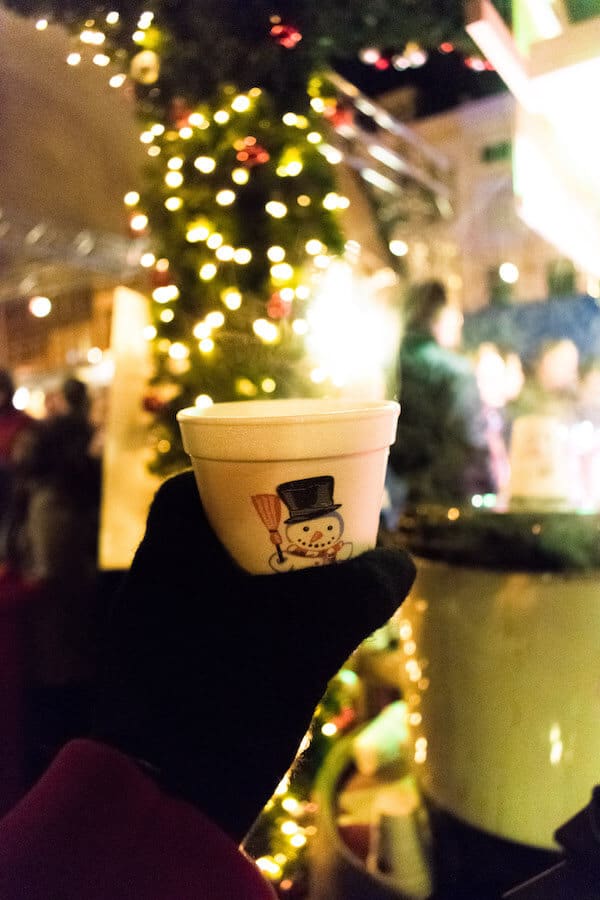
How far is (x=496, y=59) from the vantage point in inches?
41.9

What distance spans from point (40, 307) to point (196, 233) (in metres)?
1.59

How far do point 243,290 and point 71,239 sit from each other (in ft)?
4.52

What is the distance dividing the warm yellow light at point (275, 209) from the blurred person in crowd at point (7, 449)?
1.37m

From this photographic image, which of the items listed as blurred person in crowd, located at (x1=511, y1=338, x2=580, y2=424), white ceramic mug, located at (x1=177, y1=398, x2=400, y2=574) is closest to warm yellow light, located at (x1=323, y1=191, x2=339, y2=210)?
white ceramic mug, located at (x1=177, y1=398, x2=400, y2=574)

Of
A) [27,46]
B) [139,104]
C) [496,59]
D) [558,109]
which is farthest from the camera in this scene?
[27,46]

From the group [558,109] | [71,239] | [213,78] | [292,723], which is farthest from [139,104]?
[292,723]

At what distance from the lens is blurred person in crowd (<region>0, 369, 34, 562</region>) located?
2.21 metres

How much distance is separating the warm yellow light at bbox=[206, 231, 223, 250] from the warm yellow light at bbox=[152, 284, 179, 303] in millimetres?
148

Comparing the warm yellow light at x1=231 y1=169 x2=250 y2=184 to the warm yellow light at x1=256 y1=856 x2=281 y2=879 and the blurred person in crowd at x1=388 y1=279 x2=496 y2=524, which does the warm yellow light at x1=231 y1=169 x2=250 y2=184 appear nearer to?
the blurred person in crowd at x1=388 y1=279 x2=496 y2=524

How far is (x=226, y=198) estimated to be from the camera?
57.7 inches

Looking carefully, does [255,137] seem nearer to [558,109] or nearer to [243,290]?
[243,290]

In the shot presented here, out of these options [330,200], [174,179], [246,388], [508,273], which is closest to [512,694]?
[246,388]

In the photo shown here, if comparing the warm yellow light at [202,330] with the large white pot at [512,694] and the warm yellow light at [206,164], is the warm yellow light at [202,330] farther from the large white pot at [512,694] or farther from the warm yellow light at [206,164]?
the large white pot at [512,694]

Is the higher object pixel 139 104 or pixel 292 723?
pixel 139 104
